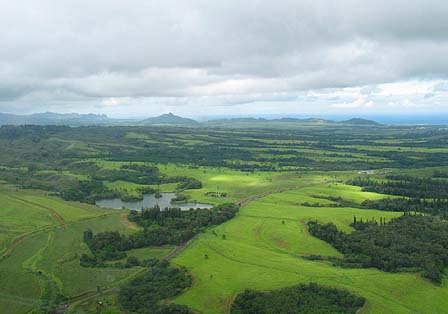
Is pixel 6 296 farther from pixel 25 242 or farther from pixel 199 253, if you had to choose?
pixel 199 253

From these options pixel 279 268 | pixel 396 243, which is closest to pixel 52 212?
pixel 279 268

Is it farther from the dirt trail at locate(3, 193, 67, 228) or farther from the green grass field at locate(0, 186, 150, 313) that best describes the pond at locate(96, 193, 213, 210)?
the dirt trail at locate(3, 193, 67, 228)

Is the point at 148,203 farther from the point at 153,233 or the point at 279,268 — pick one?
the point at 279,268

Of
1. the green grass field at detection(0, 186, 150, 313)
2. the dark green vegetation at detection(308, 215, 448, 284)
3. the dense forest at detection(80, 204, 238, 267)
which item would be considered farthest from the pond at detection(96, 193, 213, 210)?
the dark green vegetation at detection(308, 215, 448, 284)

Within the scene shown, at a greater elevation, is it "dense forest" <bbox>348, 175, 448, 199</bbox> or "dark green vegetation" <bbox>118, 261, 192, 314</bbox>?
"dense forest" <bbox>348, 175, 448, 199</bbox>

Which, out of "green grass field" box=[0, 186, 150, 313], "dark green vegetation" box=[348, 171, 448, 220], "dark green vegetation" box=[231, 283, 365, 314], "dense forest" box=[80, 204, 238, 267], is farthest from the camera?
"dark green vegetation" box=[348, 171, 448, 220]

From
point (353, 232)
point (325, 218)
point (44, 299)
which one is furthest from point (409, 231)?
point (44, 299)
